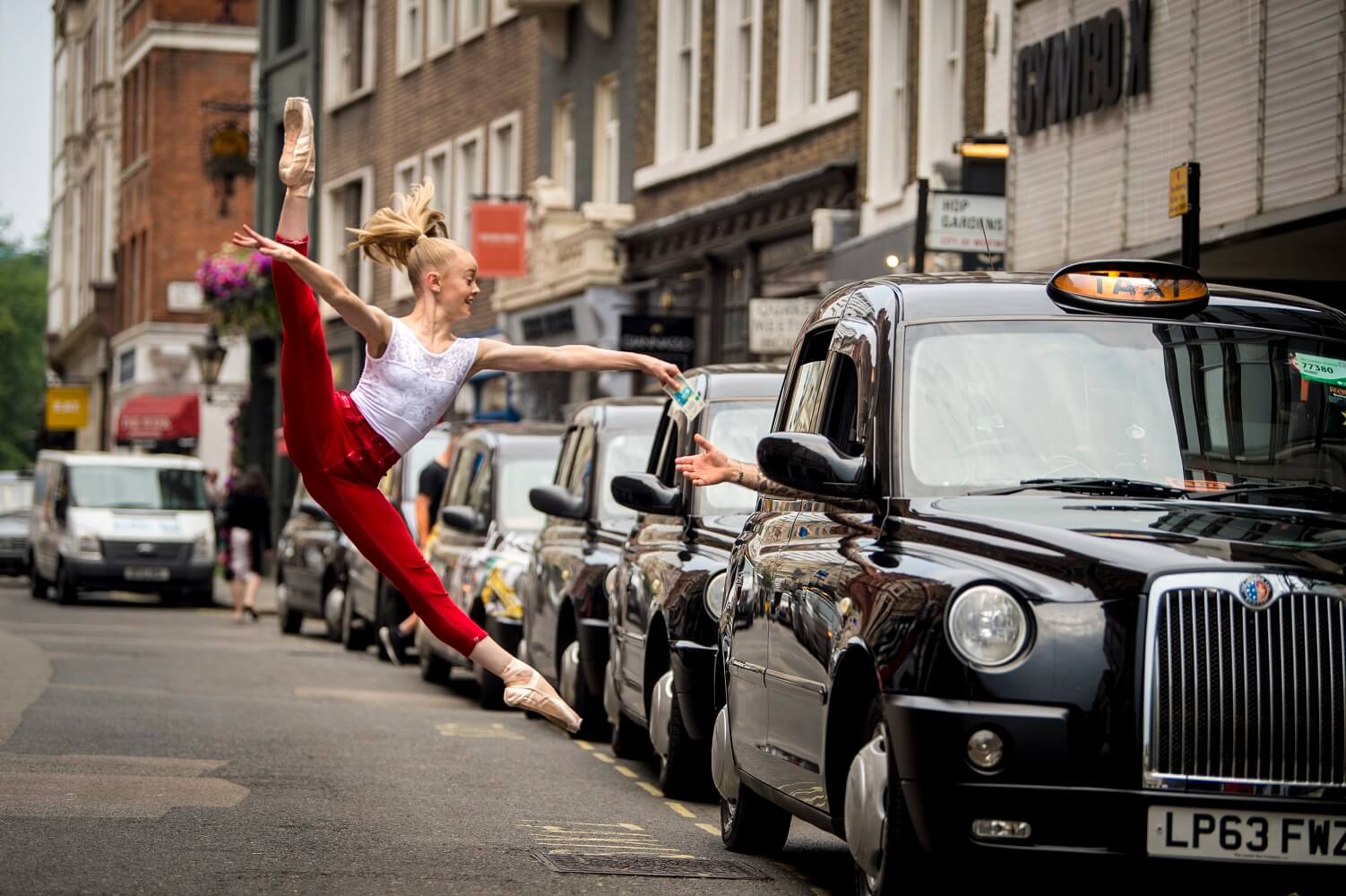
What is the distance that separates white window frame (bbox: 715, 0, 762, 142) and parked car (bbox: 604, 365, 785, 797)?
17562mm

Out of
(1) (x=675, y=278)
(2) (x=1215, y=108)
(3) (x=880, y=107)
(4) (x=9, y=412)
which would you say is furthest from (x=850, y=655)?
(4) (x=9, y=412)

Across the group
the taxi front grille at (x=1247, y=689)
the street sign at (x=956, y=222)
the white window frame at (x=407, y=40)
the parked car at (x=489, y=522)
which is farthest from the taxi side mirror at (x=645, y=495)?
the white window frame at (x=407, y=40)

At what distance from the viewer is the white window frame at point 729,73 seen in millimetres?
29938

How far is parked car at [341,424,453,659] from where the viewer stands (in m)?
21.2

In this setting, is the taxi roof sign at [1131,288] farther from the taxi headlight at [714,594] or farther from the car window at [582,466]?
the car window at [582,466]

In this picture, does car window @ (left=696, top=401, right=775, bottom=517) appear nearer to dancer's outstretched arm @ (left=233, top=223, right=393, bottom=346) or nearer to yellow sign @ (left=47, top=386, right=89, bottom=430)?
dancer's outstretched arm @ (left=233, top=223, right=393, bottom=346)

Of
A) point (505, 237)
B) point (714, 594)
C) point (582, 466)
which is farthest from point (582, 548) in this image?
point (505, 237)

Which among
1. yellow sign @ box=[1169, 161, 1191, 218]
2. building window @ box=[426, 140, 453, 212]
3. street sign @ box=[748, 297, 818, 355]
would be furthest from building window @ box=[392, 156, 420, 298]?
yellow sign @ box=[1169, 161, 1191, 218]

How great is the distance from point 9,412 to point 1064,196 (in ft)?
355

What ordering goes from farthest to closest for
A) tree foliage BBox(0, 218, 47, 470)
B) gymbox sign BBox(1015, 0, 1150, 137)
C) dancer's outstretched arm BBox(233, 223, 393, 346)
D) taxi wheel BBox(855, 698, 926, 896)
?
tree foliage BBox(0, 218, 47, 470) → gymbox sign BBox(1015, 0, 1150, 137) → dancer's outstretched arm BBox(233, 223, 393, 346) → taxi wheel BBox(855, 698, 926, 896)

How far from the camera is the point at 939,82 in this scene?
78.4 feet

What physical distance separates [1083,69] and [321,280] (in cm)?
1263

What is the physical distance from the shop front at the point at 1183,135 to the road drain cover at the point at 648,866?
24.7 ft

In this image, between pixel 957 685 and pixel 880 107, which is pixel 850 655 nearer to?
pixel 957 685
